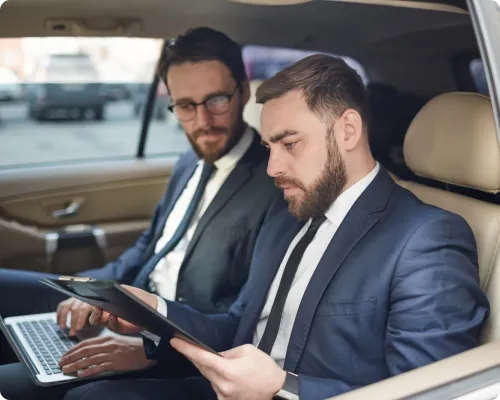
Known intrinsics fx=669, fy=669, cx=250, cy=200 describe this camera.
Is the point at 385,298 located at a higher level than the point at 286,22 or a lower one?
lower

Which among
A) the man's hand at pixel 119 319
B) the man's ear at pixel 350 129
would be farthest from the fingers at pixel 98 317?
the man's ear at pixel 350 129

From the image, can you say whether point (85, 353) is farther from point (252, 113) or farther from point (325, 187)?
point (252, 113)

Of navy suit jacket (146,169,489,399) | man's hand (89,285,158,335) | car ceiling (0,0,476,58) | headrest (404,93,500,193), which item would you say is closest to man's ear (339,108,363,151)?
navy suit jacket (146,169,489,399)

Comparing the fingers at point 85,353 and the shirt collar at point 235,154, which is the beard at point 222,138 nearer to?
the shirt collar at point 235,154

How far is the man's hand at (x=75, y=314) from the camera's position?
6.70 feet

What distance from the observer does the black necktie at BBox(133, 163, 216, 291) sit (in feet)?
7.70

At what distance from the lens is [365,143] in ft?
5.70

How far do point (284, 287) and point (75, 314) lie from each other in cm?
73

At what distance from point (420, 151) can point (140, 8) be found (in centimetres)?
106

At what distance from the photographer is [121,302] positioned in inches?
55.5

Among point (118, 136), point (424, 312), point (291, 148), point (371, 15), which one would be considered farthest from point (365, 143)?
point (118, 136)

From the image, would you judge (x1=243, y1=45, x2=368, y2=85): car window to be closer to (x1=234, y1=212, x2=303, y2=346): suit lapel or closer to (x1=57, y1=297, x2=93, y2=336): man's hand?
(x1=234, y1=212, x2=303, y2=346): suit lapel

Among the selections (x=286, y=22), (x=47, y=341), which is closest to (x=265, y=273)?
(x=47, y=341)

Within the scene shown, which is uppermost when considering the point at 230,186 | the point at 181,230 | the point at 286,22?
the point at 286,22
